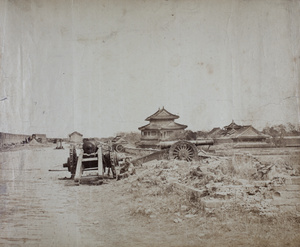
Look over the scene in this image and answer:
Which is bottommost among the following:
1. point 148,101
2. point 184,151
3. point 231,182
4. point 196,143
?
point 231,182

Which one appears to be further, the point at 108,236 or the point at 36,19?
the point at 36,19

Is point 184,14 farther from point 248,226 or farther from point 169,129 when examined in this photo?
point 248,226

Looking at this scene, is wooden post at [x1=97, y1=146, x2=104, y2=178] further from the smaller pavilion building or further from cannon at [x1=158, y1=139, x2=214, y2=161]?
cannon at [x1=158, y1=139, x2=214, y2=161]

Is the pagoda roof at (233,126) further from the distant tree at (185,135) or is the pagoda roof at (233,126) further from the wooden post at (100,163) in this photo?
the wooden post at (100,163)

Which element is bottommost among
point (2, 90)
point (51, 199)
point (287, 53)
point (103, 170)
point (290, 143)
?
point (51, 199)

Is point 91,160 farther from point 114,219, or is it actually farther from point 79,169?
point 114,219

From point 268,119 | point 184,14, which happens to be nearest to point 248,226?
point 268,119

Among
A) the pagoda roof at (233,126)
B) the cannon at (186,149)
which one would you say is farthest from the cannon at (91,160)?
the pagoda roof at (233,126)

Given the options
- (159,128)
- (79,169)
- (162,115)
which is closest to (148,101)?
(162,115)
